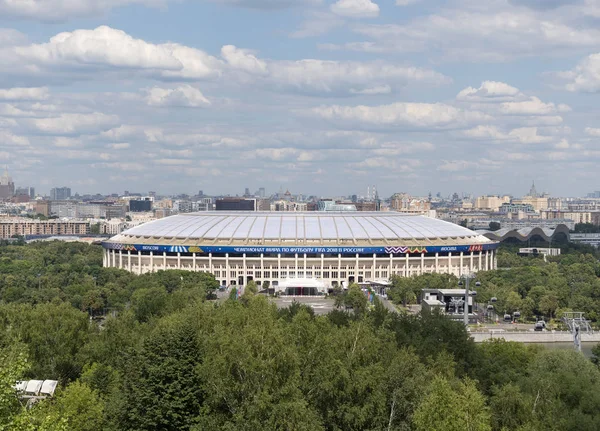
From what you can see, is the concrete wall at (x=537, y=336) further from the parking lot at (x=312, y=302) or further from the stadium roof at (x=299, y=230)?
the stadium roof at (x=299, y=230)

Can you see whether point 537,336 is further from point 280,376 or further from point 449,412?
point 449,412

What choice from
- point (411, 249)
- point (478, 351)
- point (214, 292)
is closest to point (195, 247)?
point (214, 292)

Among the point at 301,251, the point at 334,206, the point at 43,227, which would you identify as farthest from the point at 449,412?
the point at 43,227

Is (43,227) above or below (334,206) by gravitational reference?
below

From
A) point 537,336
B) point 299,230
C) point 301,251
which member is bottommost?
point 537,336

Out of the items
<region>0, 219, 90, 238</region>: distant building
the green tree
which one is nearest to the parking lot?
the green tree

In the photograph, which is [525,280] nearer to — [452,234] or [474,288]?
[474,288]

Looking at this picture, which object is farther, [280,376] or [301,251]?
[301,251]

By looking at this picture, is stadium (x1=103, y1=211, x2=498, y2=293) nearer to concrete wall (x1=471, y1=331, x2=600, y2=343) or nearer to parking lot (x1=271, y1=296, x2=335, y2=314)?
parking lot (x1=271, y1=296, x2=335, y2=314)
